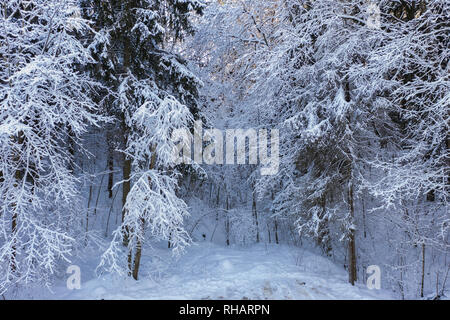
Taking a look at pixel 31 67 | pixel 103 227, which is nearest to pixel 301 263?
pixel 103 227

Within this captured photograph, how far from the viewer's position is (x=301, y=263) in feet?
25.9

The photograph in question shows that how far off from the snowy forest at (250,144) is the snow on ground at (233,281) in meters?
0.05

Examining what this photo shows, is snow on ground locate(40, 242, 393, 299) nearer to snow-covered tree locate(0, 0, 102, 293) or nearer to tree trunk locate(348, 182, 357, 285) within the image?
tree trunk locate(348, 182, 357, 285)

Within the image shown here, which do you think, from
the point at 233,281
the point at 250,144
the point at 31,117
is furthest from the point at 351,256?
the point at 31,117

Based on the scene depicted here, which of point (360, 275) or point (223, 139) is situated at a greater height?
point (223, 139)

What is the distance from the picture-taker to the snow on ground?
5934mm

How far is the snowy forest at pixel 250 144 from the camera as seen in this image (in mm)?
5875

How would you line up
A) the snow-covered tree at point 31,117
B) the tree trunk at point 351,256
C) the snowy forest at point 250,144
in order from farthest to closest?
the tree trunk at point 351,256, the snowy forest at point 250,144, the snow-covered tree at point 31,117

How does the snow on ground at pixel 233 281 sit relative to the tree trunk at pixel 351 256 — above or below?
below

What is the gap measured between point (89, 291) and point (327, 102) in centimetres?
683

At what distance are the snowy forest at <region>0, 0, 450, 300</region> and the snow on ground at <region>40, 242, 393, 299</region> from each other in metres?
0.05

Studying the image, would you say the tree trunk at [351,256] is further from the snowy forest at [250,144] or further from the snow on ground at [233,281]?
the snow on ground at [233,281]

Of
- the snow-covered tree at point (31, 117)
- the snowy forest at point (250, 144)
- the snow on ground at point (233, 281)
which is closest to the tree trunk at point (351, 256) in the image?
the snowy forest at point (250, 144)
